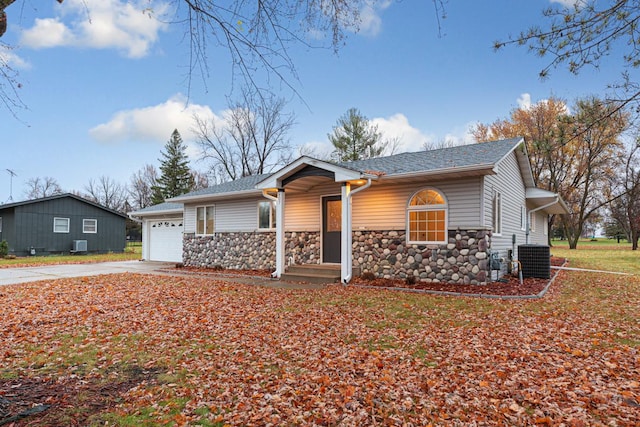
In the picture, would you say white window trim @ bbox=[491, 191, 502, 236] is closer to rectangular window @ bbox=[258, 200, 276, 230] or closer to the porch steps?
the porch steps

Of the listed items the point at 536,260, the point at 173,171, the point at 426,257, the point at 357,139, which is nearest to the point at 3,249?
the point at 173,171

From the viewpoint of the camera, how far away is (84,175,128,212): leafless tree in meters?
47.7

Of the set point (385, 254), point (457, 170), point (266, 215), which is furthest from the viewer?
point (266, 215)

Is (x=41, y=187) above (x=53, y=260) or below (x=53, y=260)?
above

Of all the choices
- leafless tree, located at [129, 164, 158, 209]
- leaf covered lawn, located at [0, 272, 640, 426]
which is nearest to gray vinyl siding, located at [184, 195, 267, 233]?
leaf covered lawn, located at [0, 272, 640, 426]

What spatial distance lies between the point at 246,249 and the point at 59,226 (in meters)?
15.7

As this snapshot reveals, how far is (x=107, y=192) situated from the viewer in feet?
158

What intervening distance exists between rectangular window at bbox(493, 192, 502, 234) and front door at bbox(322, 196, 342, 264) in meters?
4.35

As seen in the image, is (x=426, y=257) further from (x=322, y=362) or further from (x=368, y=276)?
(x=322, y=362)

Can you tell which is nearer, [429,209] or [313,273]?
[429,209]

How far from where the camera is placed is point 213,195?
13453mm

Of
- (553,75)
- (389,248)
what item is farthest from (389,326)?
(389,248)

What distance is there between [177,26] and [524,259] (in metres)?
11.1

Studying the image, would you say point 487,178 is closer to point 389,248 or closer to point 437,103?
point 389,248
